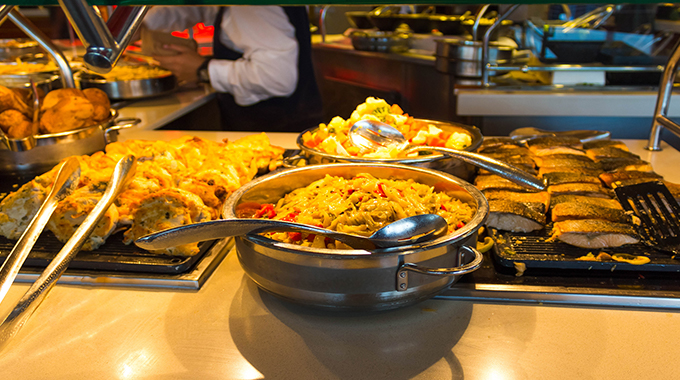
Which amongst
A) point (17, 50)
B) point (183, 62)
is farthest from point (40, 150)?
point (17, 50)

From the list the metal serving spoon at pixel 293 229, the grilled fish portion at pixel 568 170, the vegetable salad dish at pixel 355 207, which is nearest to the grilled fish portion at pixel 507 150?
the grilled fish portion at pixel 568 170

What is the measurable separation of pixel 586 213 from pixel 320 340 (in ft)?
2.15

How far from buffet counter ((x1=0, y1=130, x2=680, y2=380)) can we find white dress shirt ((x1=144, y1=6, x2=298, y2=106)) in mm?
2037

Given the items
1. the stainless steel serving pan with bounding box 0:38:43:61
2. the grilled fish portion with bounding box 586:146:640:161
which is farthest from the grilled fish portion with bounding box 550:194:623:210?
the stainless steel serving pan with bounding box 0:38:43:61

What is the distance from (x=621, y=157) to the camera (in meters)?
1.41

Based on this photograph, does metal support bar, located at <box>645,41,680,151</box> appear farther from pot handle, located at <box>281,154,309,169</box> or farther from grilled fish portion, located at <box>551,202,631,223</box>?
pot handle, located at <box>281,154,309,169</box>

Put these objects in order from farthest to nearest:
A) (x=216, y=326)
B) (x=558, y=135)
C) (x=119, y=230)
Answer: (x=558, y=135), (x=119, y=230), (x=216, y=326)

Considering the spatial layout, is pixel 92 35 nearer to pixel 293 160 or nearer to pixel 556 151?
pixel 293 160

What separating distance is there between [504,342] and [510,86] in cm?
228

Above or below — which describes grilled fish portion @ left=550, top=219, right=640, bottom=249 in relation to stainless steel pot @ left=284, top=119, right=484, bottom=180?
below

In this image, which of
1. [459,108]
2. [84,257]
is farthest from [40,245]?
[459,108]

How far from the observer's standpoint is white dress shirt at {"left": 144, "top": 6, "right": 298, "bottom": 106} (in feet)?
8.54

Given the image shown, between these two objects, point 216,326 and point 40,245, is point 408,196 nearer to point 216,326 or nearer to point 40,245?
point 216,326

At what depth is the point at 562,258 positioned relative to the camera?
92 cm
